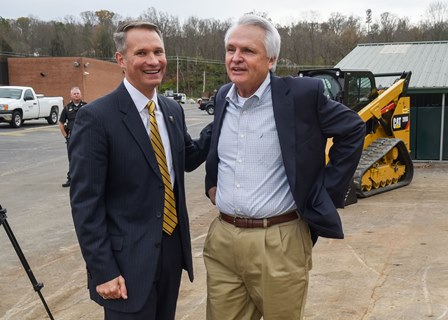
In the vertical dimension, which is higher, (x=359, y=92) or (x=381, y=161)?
(x=359, y=92)

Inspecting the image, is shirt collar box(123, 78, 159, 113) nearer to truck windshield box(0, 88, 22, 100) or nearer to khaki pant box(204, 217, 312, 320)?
khaki pant box(204, 217, 312, 320)

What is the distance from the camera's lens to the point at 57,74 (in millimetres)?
45562

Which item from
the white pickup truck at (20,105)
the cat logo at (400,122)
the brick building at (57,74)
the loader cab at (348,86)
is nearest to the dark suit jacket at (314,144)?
the loader cab at (348,86)

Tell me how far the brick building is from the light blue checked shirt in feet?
141

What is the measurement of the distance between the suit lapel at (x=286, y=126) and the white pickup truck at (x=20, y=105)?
22.7m

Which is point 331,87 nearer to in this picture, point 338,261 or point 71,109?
point 71,109

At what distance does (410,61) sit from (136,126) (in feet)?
49.9

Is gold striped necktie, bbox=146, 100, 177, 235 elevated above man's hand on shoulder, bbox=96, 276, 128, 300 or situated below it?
above

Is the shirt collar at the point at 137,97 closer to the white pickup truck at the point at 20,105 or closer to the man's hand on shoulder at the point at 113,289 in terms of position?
the man's hand on shoulder at the point at 113,289

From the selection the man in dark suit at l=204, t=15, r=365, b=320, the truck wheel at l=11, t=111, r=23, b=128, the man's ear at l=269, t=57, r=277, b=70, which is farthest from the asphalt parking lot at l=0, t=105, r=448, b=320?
the truck wheel at l=11, t=111, r=23, b=128

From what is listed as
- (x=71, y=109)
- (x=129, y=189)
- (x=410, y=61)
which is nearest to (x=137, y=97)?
(x=129, y=189)

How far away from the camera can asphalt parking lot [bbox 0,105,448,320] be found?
457 centimetres

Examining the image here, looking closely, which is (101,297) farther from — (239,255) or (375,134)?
(375,134)

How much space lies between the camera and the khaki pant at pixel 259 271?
2756mm
